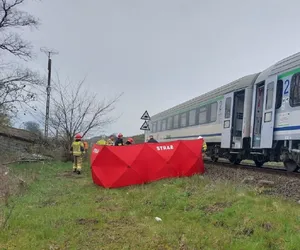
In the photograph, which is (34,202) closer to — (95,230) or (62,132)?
(95,230)

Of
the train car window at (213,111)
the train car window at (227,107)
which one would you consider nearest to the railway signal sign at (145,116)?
the train car window at (213,111)

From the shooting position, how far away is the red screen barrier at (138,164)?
9781mm

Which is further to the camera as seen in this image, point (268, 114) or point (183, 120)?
point (183, 120)

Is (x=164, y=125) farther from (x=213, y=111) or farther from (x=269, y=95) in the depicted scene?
(x=269, y=95)

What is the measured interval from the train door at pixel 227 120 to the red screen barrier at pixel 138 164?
406 cm

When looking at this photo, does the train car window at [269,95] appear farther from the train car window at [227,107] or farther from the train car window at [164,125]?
the train car window at [164,125]

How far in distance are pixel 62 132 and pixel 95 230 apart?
1559cm

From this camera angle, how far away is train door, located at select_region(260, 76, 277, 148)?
430 inches

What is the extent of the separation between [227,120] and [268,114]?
11.6 ft

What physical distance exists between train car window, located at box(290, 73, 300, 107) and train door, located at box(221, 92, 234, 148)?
439cm

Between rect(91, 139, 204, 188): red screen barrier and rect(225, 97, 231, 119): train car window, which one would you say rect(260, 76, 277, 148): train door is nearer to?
rect(91, 139, 204, 188): red screen barrier

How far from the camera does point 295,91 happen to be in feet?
32.5

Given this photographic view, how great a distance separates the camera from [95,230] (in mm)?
5449

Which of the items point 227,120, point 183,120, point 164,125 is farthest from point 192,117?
point 164,125
